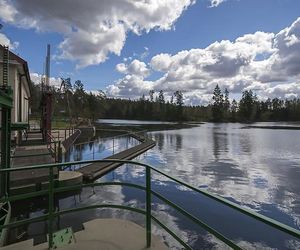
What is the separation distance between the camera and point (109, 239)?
4516 millimetres

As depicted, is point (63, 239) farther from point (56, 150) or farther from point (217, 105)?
point (217, 105)

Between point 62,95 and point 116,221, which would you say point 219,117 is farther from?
point 116,221

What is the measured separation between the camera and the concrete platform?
4262 millimetres

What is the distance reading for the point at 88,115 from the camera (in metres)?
99.4

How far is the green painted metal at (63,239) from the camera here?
4297 mm

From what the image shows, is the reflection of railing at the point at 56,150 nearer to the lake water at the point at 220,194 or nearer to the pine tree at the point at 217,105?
the lake water at the point at 220,194

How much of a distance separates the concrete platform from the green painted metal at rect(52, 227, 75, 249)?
74mm

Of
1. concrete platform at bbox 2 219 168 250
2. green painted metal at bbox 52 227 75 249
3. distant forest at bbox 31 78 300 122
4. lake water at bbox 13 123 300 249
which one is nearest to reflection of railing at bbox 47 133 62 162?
lake water at bbox 13 123 300 249

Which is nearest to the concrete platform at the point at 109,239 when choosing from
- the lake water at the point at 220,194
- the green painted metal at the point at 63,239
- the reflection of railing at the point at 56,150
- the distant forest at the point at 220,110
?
the green painted metal at the point at 63,239

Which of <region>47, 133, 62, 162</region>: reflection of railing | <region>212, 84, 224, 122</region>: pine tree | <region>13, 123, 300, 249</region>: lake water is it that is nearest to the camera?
<region>13, 123, 300, 249</region>: lake water

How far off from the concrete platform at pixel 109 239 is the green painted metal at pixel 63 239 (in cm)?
7

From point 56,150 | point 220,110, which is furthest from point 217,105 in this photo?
point 56,150

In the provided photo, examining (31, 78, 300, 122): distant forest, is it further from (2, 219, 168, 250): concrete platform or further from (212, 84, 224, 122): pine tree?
(2, 219, 168, 250): concrete platform

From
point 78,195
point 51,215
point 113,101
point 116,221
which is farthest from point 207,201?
point 113,101
